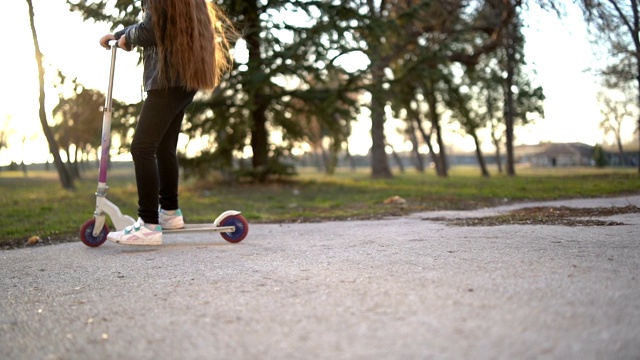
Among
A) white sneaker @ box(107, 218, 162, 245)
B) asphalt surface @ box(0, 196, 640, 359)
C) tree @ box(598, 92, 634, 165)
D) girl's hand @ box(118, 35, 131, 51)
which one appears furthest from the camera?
tree @ box(598, 92, 634, 165)

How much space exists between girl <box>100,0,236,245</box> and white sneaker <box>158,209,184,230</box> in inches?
8.7

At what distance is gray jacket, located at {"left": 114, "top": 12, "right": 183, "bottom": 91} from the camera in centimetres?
385

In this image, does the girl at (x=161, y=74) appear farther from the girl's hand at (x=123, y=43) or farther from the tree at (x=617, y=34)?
the tree at (x=617, y=34)

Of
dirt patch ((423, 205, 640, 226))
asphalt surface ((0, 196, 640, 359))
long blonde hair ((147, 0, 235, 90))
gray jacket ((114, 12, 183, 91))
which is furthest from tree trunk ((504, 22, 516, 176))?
asphalt surface ((0, 196, 640, 359))

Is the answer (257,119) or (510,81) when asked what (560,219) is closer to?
(257,119)

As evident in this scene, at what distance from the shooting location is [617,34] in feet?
49.2

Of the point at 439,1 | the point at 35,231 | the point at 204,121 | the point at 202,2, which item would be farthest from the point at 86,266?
the point at 439,1

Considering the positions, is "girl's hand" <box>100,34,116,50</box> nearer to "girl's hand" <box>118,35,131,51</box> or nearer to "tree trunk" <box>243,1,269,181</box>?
"girl's hand" <box>118,35,131,51</box>

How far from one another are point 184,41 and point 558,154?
240 feet

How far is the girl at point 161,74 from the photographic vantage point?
380 centimetres

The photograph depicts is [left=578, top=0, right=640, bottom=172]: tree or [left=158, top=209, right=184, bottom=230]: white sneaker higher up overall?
[left=578, top=0, right=640, bottom=172]: tree

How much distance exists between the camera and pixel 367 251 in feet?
11.1

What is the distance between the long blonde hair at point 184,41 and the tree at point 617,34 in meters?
12.2

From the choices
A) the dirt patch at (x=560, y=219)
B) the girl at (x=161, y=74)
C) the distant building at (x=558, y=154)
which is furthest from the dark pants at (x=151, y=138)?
the distant building at (x=558, y=154)
